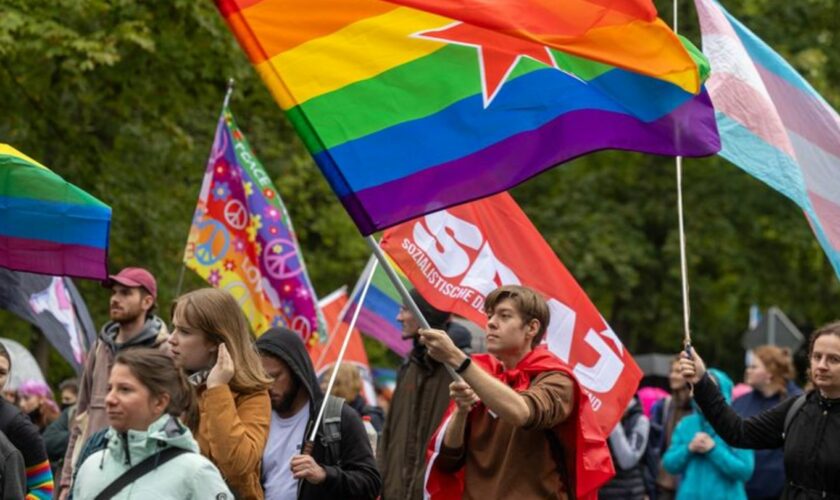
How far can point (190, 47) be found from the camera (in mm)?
16172

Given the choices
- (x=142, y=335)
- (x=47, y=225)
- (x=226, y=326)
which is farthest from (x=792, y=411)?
(x=47, y=225)

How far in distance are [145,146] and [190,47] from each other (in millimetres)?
1694

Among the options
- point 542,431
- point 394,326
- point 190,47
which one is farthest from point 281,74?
point 190,47

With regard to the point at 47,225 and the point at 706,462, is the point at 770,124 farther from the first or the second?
the point at 706,462

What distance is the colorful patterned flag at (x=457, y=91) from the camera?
6.14 meters

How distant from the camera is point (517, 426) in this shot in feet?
21.0

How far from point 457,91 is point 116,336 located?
308 cm

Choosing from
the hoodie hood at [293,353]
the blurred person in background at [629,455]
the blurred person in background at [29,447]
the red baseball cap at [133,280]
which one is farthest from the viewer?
the blurred person in background at [629,455]

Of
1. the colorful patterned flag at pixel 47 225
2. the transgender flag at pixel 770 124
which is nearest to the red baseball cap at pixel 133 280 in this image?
the colorful patterned flag at pixel 47 225

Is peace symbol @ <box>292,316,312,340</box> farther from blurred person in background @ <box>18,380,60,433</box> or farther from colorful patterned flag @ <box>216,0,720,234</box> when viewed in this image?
colorful patterned flag @ <box>216,0,720,234</box>

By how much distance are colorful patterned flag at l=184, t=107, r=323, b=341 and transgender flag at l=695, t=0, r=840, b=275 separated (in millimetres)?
4640

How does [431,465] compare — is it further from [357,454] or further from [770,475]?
[770,475]

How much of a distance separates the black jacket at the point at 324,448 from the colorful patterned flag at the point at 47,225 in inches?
66.3

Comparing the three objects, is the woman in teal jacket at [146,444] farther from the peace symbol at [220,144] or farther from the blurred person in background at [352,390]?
the peace symbol at [220,144]
